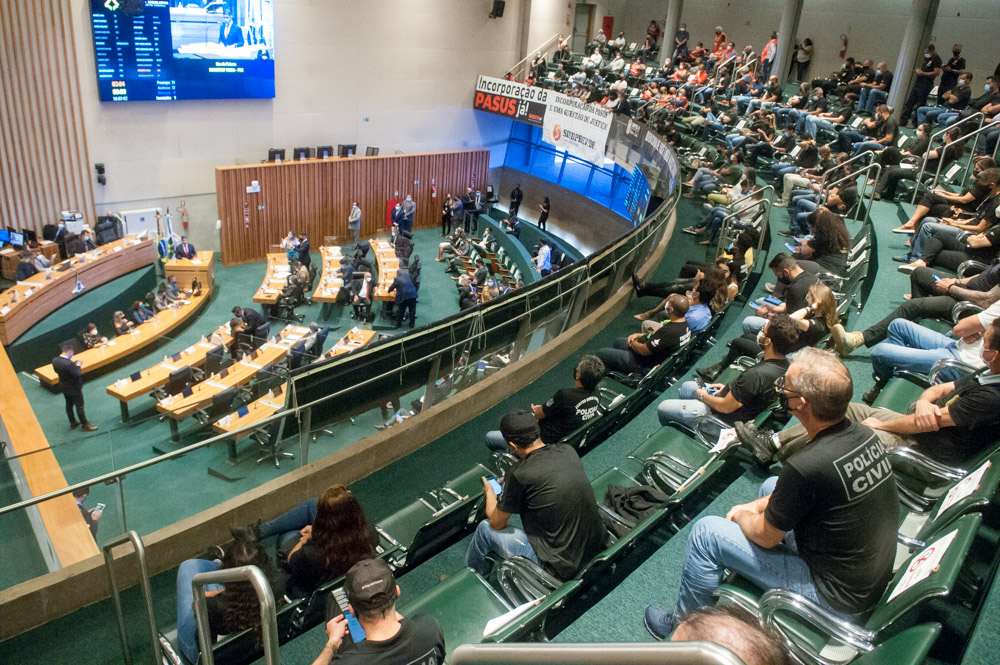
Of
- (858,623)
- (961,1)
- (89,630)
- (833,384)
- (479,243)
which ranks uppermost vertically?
(961,1)

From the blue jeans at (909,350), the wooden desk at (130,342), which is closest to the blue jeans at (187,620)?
the blue jeans at (909,350)

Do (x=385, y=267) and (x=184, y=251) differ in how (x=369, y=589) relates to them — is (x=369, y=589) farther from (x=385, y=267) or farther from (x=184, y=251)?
(x=184, y=251)

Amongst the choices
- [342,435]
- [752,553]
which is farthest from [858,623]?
[342,435]

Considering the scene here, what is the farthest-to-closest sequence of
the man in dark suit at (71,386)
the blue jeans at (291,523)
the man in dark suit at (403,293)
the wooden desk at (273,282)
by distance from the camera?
the wooden desk at (273,282)
the man in dark suit at (403,293)
the man in dark suit at (71,386)
the blue jeans at (291,523)

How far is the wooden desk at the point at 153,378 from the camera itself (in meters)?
8.84

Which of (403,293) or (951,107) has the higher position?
(951,107)

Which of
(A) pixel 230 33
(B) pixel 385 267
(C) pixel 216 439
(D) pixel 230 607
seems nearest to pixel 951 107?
(B) pixel 385 267

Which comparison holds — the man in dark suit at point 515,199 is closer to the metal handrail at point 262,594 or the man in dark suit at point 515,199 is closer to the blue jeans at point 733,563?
the blue jeans at point 733,563

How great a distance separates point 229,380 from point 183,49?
10457 millimetres

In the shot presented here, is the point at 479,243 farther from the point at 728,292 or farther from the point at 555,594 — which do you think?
the point at 555,594

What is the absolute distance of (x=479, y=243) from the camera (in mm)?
17172

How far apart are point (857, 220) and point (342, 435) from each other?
7.18 metres

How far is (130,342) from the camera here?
10625 millimetres

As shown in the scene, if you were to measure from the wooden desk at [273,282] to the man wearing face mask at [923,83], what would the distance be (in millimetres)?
12448
